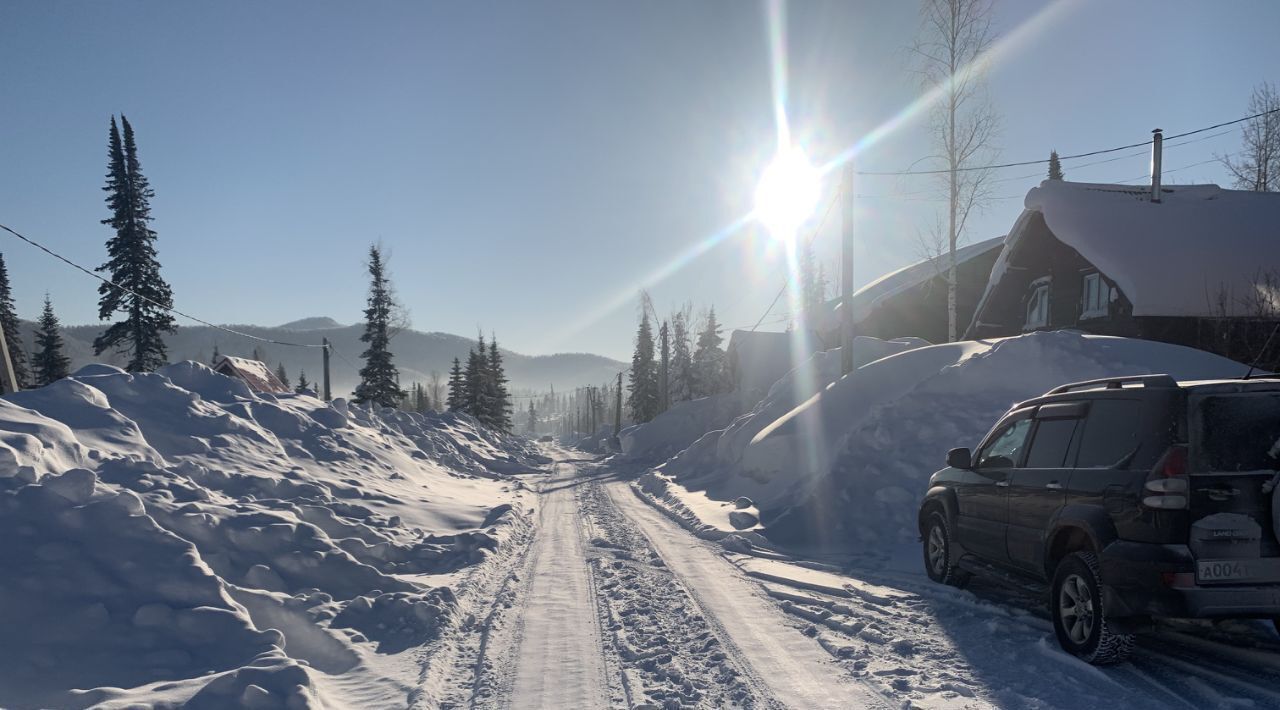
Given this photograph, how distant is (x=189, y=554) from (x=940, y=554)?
25.5ft

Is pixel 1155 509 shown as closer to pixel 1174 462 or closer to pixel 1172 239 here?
pixel 1174 462

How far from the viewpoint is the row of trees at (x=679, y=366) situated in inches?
2498

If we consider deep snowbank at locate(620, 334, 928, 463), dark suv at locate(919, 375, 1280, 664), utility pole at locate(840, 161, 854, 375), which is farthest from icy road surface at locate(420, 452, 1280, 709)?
deep snowbank at locate(620, 334, 928, 463)

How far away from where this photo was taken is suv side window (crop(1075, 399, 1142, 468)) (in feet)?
15.1

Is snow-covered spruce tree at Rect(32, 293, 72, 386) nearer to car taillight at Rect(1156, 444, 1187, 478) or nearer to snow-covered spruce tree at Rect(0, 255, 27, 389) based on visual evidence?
snow-covered spruce tree at Rect(0, 255, 27, 389)

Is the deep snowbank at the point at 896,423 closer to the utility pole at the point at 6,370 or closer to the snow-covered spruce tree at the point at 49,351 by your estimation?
the utility pole at the point at 6,370

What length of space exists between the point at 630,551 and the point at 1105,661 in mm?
6374

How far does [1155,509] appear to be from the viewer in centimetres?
426

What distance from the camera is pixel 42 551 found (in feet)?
17.4

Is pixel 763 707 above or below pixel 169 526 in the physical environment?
below

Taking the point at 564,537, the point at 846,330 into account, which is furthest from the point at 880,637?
the point at 846,330

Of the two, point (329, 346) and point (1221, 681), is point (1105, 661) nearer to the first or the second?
point (1221, 681)

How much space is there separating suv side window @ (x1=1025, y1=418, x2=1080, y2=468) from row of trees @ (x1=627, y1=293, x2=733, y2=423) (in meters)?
54.5

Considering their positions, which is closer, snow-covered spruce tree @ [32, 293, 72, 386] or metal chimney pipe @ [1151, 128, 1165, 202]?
metal chimney pipe @ [1151, 128, 1165, 202]
